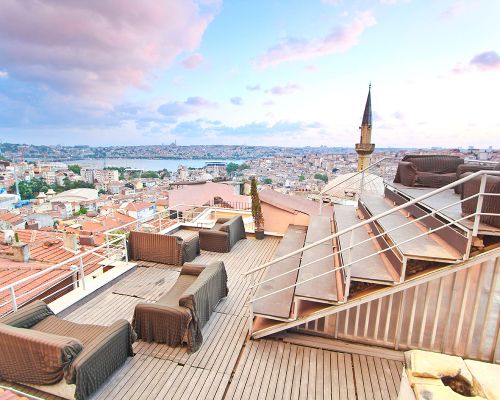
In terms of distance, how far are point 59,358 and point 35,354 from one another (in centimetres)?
33

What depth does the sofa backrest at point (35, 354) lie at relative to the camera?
8.89 ft

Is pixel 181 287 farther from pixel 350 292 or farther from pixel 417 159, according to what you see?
pixel 417 159

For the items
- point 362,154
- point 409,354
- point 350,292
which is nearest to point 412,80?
point 362,154

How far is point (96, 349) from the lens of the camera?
2859 millimetres

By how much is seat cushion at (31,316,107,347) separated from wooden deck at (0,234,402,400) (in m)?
0.56

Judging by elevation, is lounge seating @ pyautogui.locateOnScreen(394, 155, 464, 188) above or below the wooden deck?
above

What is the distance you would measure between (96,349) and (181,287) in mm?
1699

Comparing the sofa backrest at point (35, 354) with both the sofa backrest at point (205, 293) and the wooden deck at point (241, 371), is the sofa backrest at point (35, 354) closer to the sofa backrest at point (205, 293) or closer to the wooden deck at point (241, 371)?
the wooden deck at point (241, 371)

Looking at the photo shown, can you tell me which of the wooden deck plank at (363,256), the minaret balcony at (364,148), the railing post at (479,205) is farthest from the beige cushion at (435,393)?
the minaret balcony at (364,148)

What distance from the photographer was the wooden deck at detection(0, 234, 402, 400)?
295 centimetres

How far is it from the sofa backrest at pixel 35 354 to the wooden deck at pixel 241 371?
26 centimetres

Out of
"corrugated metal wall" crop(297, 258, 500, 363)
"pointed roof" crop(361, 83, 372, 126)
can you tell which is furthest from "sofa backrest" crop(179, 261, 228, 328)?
"pointed roof" crop(361, 83, 372, 126)

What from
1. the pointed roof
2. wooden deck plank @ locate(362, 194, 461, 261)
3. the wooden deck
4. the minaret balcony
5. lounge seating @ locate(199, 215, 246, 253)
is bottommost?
the wooden deck

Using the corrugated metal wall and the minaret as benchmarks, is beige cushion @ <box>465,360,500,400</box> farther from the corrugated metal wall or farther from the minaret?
the minaret
